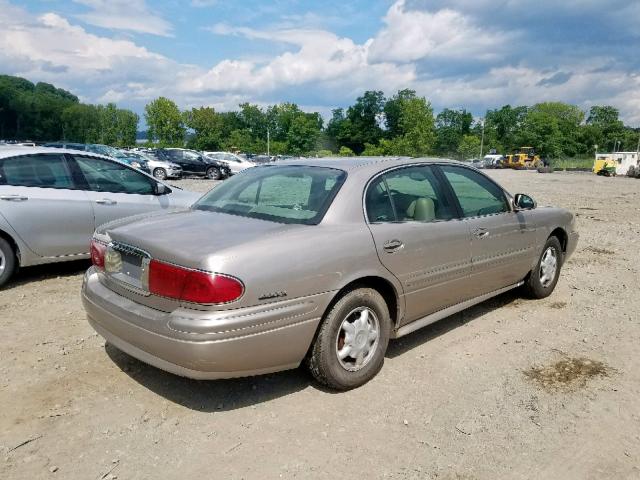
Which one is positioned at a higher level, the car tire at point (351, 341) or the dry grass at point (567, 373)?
the car tire at point (351, 341)

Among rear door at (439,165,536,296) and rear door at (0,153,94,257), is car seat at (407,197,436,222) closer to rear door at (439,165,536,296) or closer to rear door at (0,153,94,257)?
rear door at (439,165,536,296)

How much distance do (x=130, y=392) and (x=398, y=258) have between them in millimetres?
2007

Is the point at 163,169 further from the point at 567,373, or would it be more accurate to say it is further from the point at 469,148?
the point at 469,148

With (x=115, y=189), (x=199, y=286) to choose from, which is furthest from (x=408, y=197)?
(x=115, y=189)

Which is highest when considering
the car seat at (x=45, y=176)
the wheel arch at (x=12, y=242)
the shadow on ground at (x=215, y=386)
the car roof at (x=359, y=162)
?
the car roof at (x=359, y=162)

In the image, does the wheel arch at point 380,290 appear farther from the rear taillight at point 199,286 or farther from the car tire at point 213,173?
the car tire at point 213,173

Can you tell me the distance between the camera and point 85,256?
601 cm

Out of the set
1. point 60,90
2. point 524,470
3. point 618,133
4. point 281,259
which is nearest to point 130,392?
point 281,259

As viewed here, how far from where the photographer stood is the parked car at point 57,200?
5477 mm

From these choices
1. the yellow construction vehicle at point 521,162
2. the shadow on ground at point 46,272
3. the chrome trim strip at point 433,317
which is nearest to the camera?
the chrome trim strip at point 433,317

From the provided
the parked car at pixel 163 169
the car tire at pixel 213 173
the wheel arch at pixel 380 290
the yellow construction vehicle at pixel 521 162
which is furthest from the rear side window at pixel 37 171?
the yellow construction vehicle at pixel 521 162

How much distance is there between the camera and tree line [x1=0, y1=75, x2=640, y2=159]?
79188 millimetres

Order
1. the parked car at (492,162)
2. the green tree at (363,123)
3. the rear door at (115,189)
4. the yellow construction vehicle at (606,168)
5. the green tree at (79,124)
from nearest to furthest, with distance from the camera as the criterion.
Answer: the rear door at (115,189)
the yellow construction vehicle at (606,168)
the parked car at (492,162)
the green tree at (79,124)
the green tree at (363,123)

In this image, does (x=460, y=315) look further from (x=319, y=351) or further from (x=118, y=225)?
(x=118, y=225)
